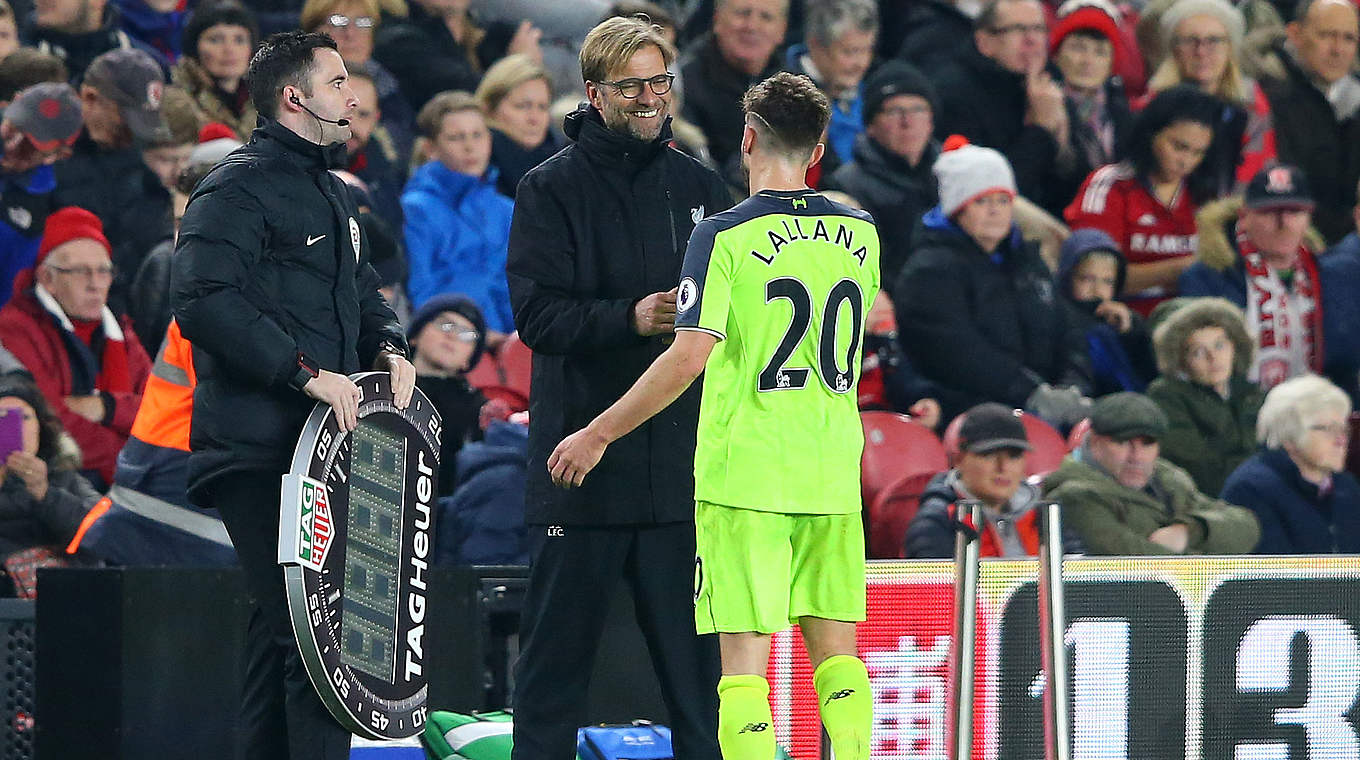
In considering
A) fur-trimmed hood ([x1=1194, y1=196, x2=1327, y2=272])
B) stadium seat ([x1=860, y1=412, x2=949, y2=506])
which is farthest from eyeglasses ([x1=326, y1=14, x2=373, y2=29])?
fur-trimmed hood ([x1=1194, y1=196, x2=1327, y2=272])

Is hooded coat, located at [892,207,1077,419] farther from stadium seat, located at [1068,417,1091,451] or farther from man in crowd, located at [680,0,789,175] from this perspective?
man in crowd, located at [680,0,789,175]

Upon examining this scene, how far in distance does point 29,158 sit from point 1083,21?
19.0 feet

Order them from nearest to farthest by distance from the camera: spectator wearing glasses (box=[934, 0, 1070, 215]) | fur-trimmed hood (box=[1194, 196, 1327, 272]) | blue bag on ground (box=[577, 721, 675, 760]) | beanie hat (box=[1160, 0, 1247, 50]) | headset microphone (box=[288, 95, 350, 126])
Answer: headset microphone (box=[288, 95, 350, 126]) < blue bag on ground (box=[577, 721, 675, 760]) < fur-trimmed hood (box=[1194, 196, 1327, 272]) < spectator wearing glasses (box=[934, 0, 1070, 215]) < beanie hat (box=[1160, 0, 1247, 50])

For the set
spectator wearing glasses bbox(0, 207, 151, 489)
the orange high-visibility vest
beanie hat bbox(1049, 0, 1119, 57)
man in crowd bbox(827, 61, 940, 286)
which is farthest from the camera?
beanie hat bbox(1049, 0, 1119, 57)

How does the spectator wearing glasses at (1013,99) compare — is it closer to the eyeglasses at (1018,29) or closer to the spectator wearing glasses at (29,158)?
the eyeglasses at (1018,29)

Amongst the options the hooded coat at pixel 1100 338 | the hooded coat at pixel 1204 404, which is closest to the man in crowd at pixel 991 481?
the hooded coat at pixel 1204 404

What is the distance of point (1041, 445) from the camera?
28.1 feet

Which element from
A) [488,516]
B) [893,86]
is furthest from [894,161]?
[488,516]

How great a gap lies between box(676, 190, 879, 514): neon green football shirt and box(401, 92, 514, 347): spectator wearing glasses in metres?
4.20

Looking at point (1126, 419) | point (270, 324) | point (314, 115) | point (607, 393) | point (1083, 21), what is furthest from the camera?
point (1083, 21)

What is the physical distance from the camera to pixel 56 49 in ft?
29.9

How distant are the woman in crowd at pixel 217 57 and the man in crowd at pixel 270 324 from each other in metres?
4.07

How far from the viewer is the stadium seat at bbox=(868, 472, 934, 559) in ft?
26.2

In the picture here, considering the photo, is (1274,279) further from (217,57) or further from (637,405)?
(637,405)
